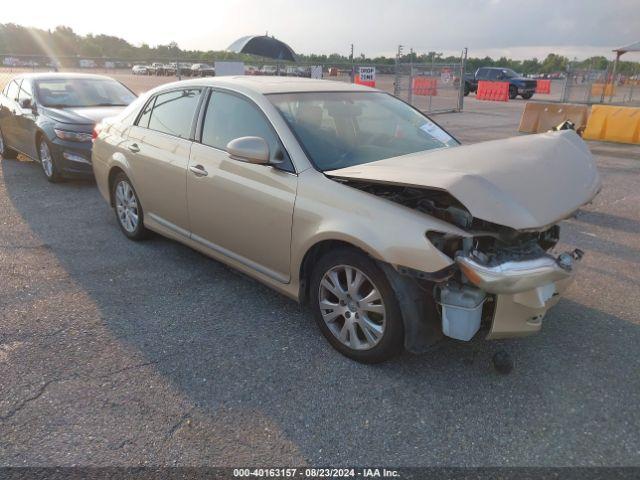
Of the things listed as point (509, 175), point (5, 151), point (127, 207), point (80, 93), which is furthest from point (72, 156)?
point (509, 175)

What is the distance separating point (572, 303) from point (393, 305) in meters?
1.91

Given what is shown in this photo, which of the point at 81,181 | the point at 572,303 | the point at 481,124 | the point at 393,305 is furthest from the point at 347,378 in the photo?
the point at 481,124

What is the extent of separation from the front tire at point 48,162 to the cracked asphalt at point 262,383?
3.34m

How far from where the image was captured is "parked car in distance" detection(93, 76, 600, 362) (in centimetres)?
269

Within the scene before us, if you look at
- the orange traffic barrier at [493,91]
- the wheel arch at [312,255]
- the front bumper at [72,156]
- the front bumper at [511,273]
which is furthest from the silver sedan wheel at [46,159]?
the orange traffic barrier at [493,91]

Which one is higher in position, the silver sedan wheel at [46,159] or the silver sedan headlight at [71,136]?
the silver sedan headlight at [71,136]

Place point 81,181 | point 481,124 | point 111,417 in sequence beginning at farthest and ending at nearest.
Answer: point 481,124, point 81,181, point 111,417

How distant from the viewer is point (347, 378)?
3008 millimetres

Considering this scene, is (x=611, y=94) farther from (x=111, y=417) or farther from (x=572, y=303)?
(x=111, y=417)

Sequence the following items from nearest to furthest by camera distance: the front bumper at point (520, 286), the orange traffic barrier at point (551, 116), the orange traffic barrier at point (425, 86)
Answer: the front bumper at point (520, 286)
the orange traffic barrier at point (551, 116)
the orange traffic barrier at point (425, 86)

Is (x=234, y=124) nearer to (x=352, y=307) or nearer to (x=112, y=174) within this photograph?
(x=352, y=307)

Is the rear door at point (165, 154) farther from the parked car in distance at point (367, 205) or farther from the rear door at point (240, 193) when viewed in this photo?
the rear door at point (240, 193)

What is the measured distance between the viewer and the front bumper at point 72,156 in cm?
729

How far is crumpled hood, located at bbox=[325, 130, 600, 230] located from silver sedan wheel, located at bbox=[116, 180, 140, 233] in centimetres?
267
